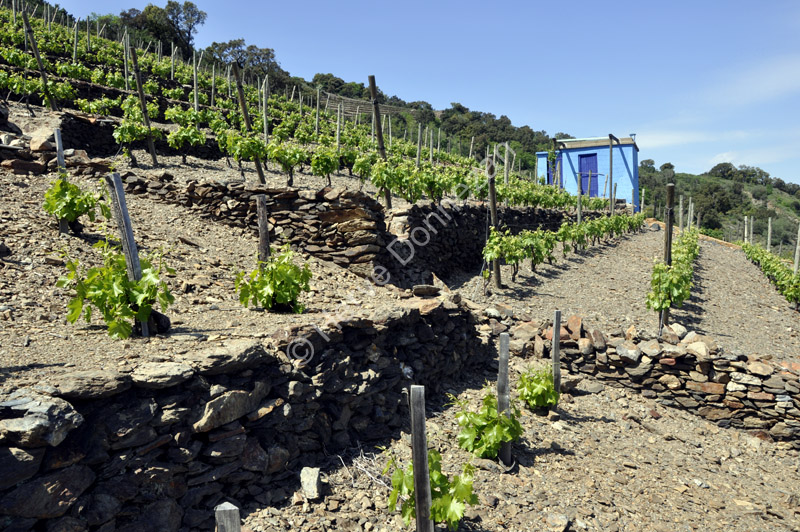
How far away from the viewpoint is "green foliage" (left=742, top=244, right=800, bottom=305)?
576 inches

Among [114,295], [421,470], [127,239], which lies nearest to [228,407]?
[114,295]

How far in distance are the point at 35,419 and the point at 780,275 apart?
843 inches

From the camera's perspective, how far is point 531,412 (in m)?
6.72

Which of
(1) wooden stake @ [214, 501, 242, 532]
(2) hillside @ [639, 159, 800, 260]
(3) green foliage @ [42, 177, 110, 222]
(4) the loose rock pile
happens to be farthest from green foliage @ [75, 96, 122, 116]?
(2) hillside @ [639, 159, 800, 260]

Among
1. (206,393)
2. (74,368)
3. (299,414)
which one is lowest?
(299,414)

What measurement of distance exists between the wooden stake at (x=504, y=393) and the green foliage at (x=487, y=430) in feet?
0.19

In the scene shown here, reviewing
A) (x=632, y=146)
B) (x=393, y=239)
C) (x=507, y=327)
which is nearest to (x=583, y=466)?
(x=507, y=327)

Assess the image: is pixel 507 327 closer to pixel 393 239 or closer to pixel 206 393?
pixel 393 239

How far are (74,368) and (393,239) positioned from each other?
23.4 feet

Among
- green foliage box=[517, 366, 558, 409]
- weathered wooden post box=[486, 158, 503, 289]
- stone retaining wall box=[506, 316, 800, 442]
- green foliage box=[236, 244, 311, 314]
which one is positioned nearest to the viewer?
green foliage box=[236, 244, 311, 314]

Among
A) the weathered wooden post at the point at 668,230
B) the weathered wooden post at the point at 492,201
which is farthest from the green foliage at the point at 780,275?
the weathered wooden post at the point at 492,201

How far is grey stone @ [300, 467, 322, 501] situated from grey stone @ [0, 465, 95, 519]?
174 cm

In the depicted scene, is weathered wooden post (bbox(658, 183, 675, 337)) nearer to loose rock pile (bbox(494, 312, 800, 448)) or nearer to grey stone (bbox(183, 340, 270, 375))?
loose rock pile (bbox(494, 312, 800, 448))

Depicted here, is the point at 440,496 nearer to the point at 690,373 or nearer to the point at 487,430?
the point at 487,430
